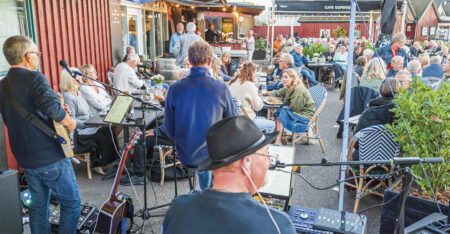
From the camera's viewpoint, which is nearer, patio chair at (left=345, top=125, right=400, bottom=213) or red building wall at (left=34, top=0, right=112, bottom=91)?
patio chair at (left=345, top=125, right=400, bottom=213)

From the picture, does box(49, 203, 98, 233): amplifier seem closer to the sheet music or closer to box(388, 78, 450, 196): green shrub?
the sheet music

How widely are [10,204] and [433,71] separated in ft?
24.7

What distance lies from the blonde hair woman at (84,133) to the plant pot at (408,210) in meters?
3.49

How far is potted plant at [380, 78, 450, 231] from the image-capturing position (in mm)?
2924

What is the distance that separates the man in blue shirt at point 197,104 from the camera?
9.04 feet

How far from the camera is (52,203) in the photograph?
3.86 metres

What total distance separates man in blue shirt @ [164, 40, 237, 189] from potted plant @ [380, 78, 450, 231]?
1.55 metres

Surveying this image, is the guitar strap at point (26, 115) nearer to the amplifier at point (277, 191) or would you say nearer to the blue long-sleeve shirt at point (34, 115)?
the blue long-sleeve shirt at point (34, 115)

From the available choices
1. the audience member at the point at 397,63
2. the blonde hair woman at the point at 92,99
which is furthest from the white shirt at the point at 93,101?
the audience member at the point at 397,63

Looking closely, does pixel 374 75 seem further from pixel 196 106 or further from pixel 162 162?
pixel 196 106

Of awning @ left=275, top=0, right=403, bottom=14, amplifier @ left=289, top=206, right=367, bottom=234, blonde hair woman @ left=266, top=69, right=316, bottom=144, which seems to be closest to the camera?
amplifier @ left=289, top=206, right=367, bottom=234

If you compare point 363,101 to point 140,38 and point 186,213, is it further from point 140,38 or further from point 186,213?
point 140,38

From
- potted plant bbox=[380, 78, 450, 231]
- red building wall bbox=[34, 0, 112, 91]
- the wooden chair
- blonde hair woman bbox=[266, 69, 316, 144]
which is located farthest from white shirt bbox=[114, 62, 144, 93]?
potted plant bbox=[380, 78, 450, 231]

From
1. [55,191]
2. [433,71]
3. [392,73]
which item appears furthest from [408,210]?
[433,71]
